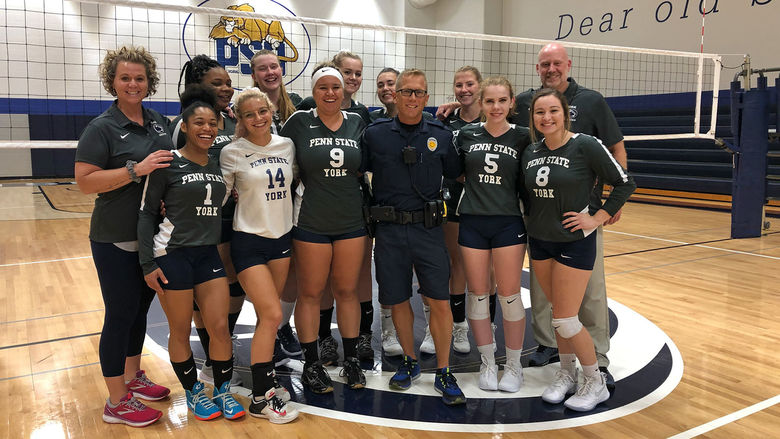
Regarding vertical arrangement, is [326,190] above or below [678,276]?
above

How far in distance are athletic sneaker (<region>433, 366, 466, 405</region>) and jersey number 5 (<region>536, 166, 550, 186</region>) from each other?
108cm

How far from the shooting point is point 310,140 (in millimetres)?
3051

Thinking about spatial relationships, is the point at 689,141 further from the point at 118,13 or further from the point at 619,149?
the point at 118,13

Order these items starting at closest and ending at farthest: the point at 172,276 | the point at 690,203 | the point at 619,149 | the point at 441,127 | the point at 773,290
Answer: the point at 172,276, the point at 441,127, the point at 619,149, the point at 773,290, the point at 690,203

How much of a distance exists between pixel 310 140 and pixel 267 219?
0.47m

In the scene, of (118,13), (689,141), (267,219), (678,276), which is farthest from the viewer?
(118,13)

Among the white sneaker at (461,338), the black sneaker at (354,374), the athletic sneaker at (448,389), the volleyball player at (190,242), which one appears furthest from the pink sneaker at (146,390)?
the white sneaker at (461,338)

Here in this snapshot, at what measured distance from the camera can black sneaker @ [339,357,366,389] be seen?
10.6 ft

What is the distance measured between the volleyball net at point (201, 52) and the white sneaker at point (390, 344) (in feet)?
31.1

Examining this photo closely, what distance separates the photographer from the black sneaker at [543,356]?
11.8 feet

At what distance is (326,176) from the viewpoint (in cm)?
304

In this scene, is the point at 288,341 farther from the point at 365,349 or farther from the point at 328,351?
the point at 365,349

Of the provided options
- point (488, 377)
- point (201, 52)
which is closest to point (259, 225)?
point (488, 377)

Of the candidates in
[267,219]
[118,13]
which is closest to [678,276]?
[267,219]
